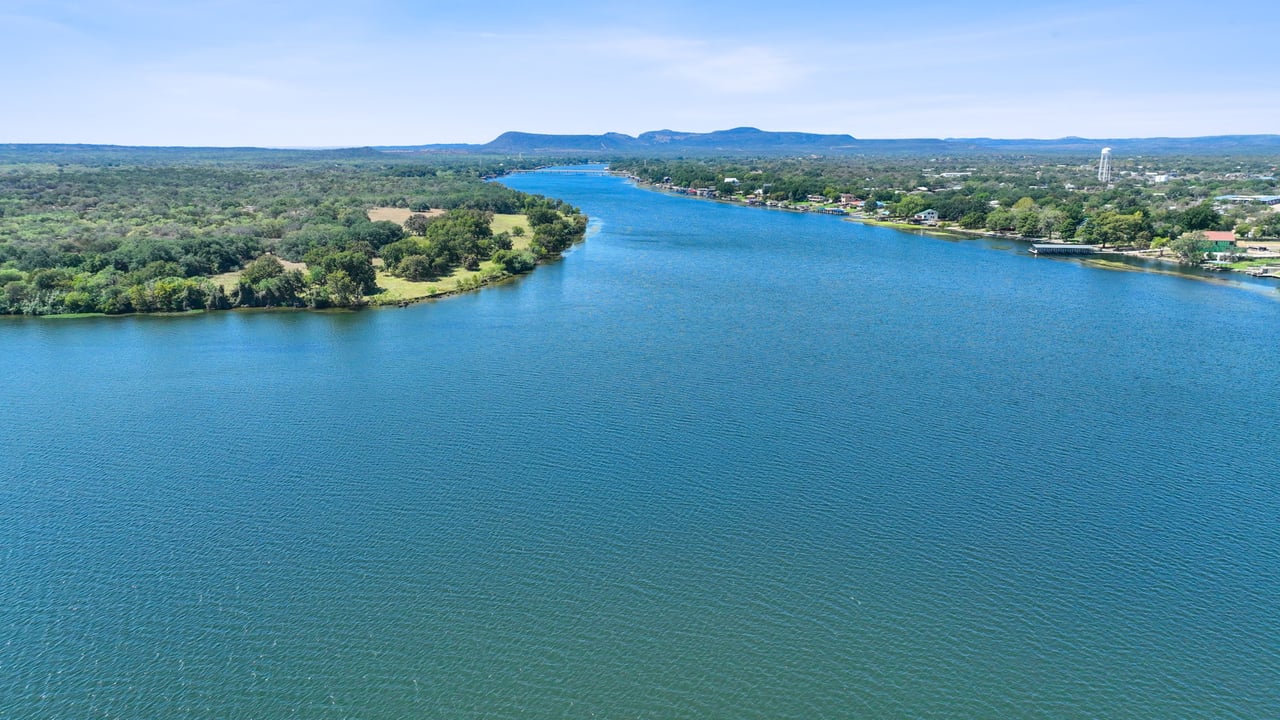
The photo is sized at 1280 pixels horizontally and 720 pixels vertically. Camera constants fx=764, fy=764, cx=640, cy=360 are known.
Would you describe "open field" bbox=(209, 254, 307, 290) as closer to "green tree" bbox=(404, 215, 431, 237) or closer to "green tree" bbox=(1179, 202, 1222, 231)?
"green tree" bbox=(404, 215, 431, 237)

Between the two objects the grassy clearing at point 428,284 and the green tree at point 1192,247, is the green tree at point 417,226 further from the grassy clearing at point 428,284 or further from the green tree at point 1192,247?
the green tree at point 1192,247

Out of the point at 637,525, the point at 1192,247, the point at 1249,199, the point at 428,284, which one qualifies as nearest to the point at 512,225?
the point at 428,284

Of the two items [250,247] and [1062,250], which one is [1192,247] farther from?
[250,247]

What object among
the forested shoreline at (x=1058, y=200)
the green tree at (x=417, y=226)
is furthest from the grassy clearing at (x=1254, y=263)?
the green tree at (x=417, y=226)

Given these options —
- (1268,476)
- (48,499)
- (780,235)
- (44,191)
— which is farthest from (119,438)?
(44,191)

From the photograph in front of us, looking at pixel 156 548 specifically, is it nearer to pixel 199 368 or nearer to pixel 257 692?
pixel 257 692

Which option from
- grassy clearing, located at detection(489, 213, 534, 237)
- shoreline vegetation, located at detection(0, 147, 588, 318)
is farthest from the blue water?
grassy clearing, located at detection(489, 213, 534, 237)
